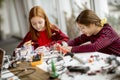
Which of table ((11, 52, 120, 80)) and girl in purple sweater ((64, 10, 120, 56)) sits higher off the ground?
girl in purple sweater ((64, 10, 120, 56))

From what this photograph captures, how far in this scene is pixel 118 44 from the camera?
1.94 m

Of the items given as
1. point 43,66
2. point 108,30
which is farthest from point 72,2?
point 43,66

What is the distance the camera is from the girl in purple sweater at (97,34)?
6.07ft

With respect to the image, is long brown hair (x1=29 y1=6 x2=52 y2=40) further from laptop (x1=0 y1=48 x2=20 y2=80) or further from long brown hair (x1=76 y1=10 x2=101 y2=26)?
laptop (x1=0 y1=48 x2=20 y2=80)

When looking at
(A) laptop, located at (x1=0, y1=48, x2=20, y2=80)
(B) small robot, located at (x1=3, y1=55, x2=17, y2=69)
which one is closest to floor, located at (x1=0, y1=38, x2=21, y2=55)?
(B) small robot, located at (x1=3, y1=55, x2=17, y2=69)

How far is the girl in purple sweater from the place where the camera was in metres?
1.85

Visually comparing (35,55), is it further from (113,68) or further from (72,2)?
(72,2)

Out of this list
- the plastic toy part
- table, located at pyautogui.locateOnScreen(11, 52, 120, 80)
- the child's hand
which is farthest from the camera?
the child's hand

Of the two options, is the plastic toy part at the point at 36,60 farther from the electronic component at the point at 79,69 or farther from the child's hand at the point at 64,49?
the electronic component at the point at 79,69

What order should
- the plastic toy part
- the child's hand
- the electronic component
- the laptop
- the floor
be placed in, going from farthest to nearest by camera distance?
the floor, the child's hand, the plastic toy part, the laptop, the electronic component

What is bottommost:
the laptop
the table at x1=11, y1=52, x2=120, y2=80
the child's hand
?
the laptop

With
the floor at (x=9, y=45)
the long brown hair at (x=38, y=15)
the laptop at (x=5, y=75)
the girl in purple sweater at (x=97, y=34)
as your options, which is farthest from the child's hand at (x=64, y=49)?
the floor at (x=9, y=45)

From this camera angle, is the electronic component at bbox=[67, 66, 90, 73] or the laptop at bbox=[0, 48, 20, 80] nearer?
the electronic component at bbox=[67, 66, 90, 73]

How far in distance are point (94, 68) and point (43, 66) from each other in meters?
0.43
